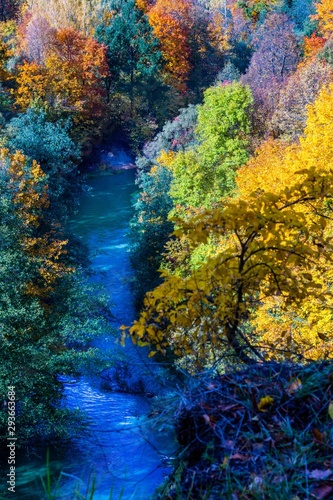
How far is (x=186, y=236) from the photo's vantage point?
521 cm

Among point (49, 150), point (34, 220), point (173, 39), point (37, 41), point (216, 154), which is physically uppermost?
point (173, 39)

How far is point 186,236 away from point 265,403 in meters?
2.31

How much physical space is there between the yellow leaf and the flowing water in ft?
2.29

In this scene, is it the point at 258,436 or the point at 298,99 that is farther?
the point at 298,99

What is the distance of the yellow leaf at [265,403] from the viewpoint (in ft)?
10.3

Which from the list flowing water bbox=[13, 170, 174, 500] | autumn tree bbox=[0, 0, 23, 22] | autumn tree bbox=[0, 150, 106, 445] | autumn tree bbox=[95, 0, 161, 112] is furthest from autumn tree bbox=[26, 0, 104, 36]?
autumn tree bbox=[0, 150, 106, 445]

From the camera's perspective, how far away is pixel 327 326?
10.5m

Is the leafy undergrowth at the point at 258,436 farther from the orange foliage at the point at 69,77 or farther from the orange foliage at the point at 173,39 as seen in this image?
the orange foliage at the point at 173,39

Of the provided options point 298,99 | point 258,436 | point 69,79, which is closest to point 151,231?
point 298,99

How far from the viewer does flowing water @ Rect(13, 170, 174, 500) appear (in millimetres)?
9406

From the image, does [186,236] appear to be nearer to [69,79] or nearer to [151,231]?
[151,231]

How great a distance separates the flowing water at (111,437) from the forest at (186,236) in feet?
1.52

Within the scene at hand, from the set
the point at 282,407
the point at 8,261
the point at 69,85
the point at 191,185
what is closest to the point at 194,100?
the point at 69,85

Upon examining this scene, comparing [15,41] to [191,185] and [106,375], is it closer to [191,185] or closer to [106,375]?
[191,185]
